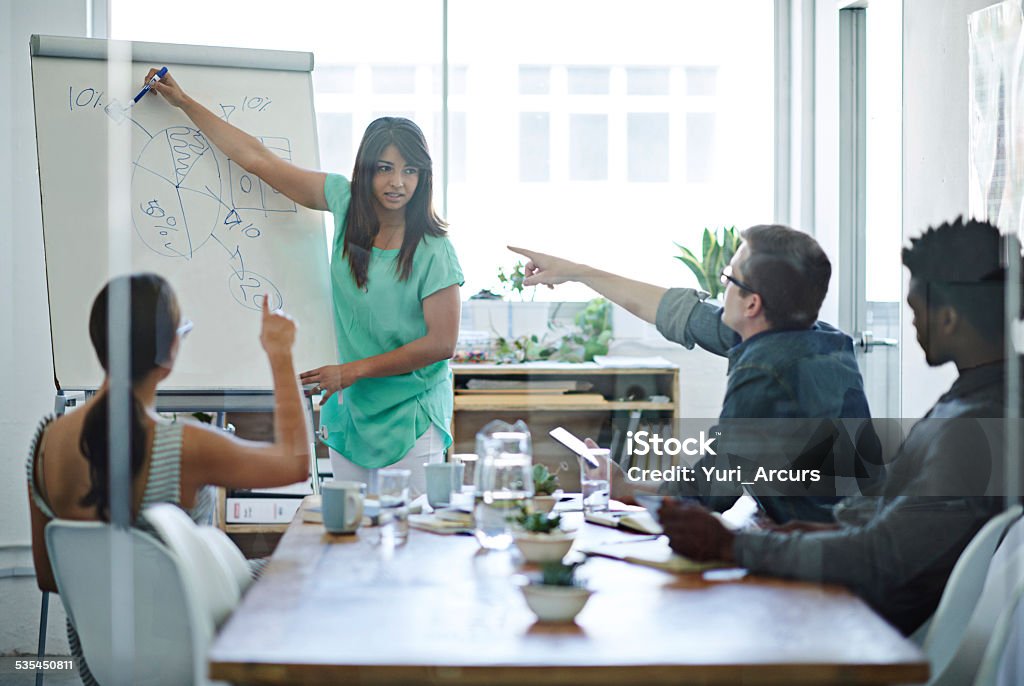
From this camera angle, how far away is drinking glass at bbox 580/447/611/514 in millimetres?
2182

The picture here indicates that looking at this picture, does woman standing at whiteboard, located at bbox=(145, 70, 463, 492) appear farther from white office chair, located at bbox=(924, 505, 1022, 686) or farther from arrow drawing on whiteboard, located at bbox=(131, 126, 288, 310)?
white office chair, located at bbox=(924, 505, 1022, 686)

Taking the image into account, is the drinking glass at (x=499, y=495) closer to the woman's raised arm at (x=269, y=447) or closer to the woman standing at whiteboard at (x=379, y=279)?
the woman standing at whiteboard at (x=379, y=279)

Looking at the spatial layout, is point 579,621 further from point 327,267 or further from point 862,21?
point 862,21

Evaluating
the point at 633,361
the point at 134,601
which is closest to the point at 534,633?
the point at 134,601

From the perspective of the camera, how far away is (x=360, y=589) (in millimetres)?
1621

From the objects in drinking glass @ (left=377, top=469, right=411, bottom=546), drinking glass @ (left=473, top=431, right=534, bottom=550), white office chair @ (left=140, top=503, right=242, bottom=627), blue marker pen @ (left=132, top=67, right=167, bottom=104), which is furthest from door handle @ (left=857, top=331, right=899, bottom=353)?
blue marker pen @ (left=132, top=67, right=167, bottom=104)

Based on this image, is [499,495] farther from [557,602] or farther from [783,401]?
[783,401]

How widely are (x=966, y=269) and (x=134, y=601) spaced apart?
6.37 ft

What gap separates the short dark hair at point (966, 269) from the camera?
2.27m

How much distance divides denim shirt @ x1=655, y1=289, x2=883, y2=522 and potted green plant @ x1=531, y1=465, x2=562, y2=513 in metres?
0.26

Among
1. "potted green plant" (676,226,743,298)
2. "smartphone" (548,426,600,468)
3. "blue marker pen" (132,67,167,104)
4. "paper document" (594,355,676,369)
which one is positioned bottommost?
"smartphone" (548,426,600,468)

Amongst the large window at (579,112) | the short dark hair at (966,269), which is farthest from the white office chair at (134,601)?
the short dark hair at (966,269)

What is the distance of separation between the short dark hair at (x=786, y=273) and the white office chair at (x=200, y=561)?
1235mm

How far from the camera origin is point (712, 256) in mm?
2314
